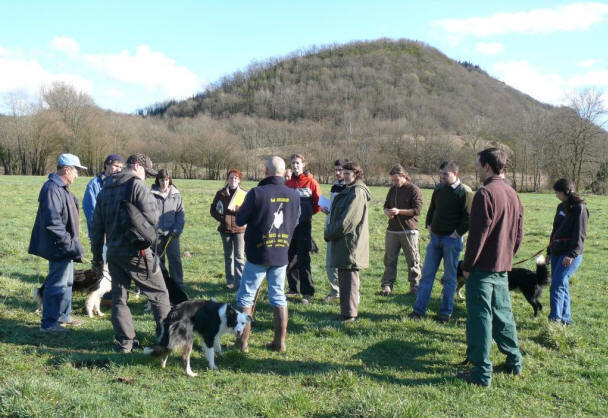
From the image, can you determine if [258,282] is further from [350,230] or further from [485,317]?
[485,317]

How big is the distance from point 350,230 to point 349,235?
0.36ft

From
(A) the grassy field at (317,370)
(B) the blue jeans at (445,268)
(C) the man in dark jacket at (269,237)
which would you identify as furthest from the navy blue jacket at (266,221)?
(B) the blue jeans at (445,268)

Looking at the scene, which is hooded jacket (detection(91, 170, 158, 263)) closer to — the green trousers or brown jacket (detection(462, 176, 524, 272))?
brown jacket (detection(462, 176, 524, 272))

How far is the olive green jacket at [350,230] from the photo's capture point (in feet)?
21.5

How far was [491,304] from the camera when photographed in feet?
15.9

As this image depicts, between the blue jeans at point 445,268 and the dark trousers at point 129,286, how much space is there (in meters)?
3.92

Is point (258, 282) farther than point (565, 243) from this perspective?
No

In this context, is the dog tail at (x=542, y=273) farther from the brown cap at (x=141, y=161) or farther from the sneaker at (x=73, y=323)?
the sneaker at (x=73, y=323)

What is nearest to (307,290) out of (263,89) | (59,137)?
(59,137)

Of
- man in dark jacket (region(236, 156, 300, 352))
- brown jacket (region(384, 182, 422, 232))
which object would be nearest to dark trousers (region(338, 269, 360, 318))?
man in dark jacket (region(236, 156, 300, 352))

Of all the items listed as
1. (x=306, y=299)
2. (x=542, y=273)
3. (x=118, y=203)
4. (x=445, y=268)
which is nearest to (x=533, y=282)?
(x=542, y=273)

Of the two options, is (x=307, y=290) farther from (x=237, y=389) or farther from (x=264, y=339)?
(x=237, y=389)

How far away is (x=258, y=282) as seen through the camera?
5617mm

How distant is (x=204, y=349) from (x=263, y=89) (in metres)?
145
